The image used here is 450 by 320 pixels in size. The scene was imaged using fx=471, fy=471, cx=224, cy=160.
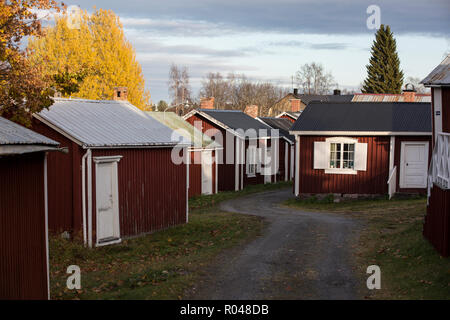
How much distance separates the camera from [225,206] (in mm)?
24172

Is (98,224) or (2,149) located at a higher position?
(2,149)

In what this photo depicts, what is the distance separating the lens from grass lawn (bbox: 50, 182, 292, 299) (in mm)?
9758

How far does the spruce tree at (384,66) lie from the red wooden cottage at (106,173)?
168ft

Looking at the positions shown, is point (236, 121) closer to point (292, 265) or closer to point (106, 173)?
point (106, 173)

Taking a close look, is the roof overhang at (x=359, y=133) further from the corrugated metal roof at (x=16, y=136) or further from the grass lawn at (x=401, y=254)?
the corrugated metal roof at (x=16, y=136)

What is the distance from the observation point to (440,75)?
12.2 m

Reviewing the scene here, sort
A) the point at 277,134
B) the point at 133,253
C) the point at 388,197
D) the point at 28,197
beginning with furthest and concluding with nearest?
the point at 277,134 < the point at 388,197 < the point at 133,253 < the point at 28,197

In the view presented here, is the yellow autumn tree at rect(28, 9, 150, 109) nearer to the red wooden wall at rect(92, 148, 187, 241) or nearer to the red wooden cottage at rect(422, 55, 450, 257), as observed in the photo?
the red wooden wall at rect(92, 148, 187, 241)

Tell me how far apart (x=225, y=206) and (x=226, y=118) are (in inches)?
392

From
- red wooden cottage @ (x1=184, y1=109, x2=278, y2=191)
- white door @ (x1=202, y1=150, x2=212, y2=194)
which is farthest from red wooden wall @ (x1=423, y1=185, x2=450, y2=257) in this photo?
red wooden cottage @ (x1=184, y1=109, x2=278, y2=191)

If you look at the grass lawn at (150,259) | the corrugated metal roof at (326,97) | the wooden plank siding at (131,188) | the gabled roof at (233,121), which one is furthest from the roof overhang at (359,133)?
the corrugated metal roof at (326,97)

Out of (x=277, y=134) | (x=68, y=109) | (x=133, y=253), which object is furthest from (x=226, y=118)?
(x=133, y=253)

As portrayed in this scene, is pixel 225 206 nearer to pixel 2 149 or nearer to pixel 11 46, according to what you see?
pixel 11 46

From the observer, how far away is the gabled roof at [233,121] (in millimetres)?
30953
